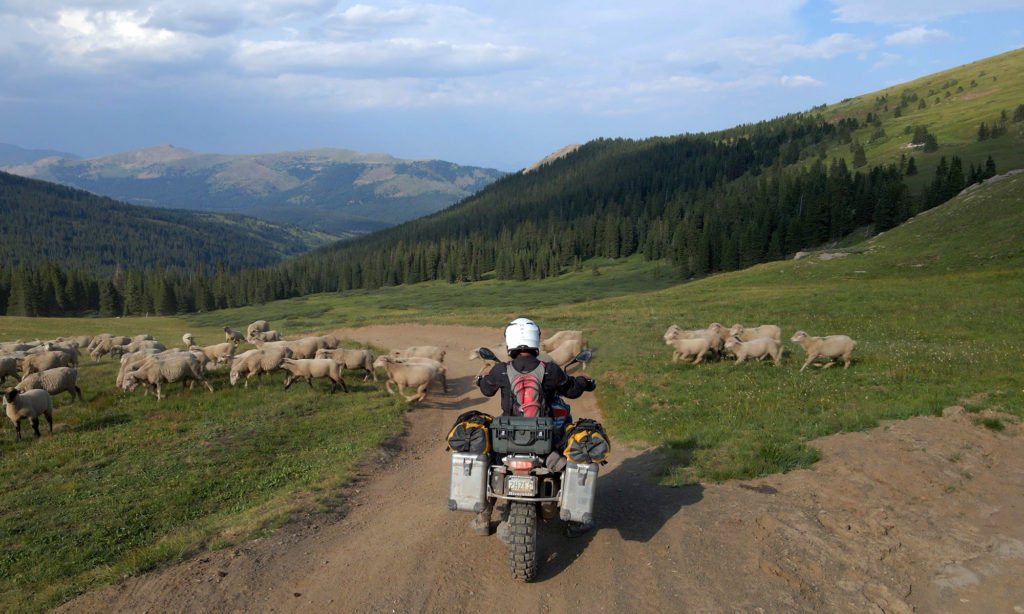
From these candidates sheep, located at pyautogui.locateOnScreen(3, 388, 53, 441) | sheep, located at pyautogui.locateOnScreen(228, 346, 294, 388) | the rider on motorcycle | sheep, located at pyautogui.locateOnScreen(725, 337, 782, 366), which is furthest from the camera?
sheep, located at pyautogui.locateOnScreen(228, 346, 294, 388)

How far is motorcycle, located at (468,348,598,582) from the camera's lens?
6.79 m

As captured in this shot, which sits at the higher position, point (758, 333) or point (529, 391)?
point (529, 391)

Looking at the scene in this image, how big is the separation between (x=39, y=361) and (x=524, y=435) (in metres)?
27.5

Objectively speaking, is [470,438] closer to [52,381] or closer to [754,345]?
[754,345]

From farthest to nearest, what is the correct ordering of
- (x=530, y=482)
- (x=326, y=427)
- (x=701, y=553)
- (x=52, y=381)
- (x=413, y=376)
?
1. (x=413, y=376)
2. (x=52, y=381)
3. (x=326, y=427)
4. (x=701, y=553)
5. (x=530, y=482)

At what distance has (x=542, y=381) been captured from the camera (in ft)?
24.6

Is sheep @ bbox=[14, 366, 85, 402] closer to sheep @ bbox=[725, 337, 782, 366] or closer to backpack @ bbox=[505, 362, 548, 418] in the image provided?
backpack @ bbox=[505, 362, 548, 418]

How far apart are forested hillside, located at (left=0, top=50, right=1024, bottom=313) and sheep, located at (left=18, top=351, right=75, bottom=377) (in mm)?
94429

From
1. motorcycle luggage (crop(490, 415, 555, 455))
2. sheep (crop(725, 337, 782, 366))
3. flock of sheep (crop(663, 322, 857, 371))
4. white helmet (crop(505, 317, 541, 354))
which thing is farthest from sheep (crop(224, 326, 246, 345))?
motorcycle luggage (crop(490, 415, 555, 455))

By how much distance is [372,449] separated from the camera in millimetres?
14164

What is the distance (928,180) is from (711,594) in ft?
406

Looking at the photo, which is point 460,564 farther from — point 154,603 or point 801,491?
point 801,491

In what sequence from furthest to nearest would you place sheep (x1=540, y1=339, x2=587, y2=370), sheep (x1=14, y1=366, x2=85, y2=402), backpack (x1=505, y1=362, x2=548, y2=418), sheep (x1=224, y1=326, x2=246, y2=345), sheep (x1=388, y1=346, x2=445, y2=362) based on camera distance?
sheep (x1=224, y1=326, x2=246, y2=345), sheep (x1=388, y1=346, x2=445, y2=362), sheep (x1=540, y1=339, x2=587, y2=370), sheep (x1=14, y1=366, x2=85, y2=402), backpack (x1=505, y1=362, x2=548, y2=418)

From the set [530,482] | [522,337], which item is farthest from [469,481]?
[522,337]
